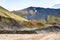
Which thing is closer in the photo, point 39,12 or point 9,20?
point 9,20

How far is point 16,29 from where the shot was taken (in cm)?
2230

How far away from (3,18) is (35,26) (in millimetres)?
3551

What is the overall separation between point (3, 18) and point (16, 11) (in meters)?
2.21

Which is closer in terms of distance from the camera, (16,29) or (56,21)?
(16,29)

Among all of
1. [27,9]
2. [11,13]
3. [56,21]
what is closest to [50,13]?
[56,21]

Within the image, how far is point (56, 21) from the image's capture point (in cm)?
2419

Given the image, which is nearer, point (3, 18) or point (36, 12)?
point (3, 18)

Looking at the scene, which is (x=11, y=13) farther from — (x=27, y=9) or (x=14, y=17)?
(x=27, y=9)

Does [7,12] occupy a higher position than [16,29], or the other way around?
[7,12]

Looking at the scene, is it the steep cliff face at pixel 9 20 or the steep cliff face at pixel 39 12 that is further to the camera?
the steep cliff face at pixel 39 12

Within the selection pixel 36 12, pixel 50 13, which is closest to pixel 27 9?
pixel 36 12

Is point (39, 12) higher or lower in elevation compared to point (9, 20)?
higher

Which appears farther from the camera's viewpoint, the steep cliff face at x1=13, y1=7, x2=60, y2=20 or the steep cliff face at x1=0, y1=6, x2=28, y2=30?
the steep cliff face at x1=13, y1=7, x2=60, y2=20

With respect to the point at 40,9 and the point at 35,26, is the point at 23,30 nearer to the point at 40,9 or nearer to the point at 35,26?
the point at 35,26
